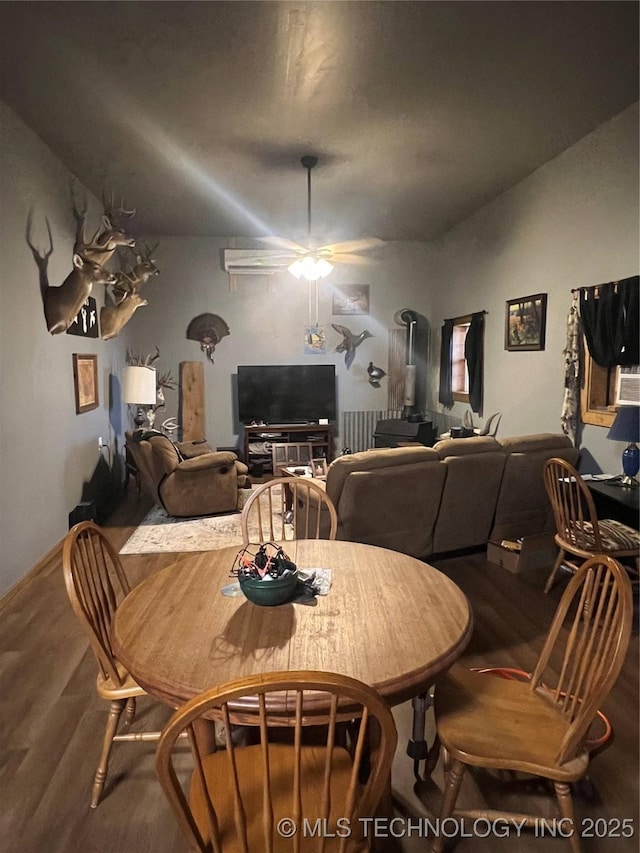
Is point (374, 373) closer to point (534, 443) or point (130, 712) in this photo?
point (534, 443)

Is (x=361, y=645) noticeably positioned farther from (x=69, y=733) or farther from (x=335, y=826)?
(x=69, y=733)

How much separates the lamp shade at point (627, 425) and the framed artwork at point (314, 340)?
13.9 feet

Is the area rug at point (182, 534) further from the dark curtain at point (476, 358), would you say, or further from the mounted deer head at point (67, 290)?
the dark curtain at point (476, 358)

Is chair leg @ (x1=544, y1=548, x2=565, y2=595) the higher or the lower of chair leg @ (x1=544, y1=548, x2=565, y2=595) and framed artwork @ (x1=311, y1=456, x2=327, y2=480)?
the lower

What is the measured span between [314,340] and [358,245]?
1.35 meters

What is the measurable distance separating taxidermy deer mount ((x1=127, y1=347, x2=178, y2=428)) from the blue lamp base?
15.2ft

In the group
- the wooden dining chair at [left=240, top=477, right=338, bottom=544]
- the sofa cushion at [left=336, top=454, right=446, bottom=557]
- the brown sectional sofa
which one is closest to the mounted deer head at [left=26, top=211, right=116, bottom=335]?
the wooden dining chair at [left=240, top=477, right=338, bottom=544]

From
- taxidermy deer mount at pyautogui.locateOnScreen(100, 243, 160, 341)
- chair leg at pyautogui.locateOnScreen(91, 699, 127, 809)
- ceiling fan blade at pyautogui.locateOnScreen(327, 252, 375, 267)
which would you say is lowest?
chair leg at pyautogui.locateOnScreen(91, 699, 127, 809)

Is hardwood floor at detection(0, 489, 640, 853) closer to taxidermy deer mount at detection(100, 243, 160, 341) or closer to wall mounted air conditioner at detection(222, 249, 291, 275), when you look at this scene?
taxidermy deer mount at detection(100, 243, 160, 341)

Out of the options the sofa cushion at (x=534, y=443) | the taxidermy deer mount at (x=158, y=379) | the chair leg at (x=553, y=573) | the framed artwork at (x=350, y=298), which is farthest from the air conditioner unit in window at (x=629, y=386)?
the taxidermy deer mount at (x=158, y=379)

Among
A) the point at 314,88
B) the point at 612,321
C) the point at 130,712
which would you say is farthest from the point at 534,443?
the point at 130,712

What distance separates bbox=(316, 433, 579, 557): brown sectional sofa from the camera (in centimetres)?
311

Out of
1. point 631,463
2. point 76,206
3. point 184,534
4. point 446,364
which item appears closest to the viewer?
point 631,463

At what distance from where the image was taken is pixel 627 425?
121 inches
